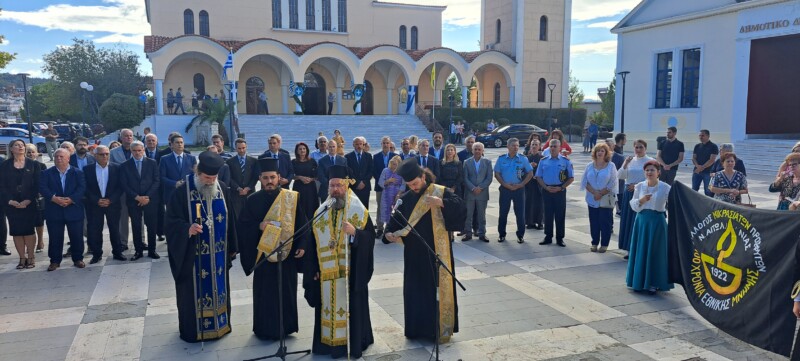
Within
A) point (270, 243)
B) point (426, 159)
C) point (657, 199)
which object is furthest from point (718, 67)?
point (270, 243)

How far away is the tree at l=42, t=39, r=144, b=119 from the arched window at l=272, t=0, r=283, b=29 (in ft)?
44.4

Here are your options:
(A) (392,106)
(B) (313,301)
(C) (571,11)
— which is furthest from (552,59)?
(B) (313,301)

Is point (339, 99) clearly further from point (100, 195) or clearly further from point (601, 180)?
point (601, 180)

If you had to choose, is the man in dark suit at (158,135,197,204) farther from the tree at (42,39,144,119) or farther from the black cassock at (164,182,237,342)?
the tree at (42,39,144,119)

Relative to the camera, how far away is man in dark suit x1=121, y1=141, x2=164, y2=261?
843 centimetres

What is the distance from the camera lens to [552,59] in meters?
40.4

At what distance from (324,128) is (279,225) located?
29.1 meters

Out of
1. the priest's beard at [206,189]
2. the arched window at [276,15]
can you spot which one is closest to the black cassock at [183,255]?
the priest's beard at [206,189]

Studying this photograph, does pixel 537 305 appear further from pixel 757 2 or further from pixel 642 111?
pixel 642 111

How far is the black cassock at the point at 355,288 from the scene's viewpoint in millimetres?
4914

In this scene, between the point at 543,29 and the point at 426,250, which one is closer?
the point at 426,250

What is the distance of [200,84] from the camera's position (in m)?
36.1

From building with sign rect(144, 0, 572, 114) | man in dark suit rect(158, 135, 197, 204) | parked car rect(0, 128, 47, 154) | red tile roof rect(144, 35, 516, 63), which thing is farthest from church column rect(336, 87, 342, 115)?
man in dark suit rect(158, 135, 197, 204)

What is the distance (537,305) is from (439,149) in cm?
491
